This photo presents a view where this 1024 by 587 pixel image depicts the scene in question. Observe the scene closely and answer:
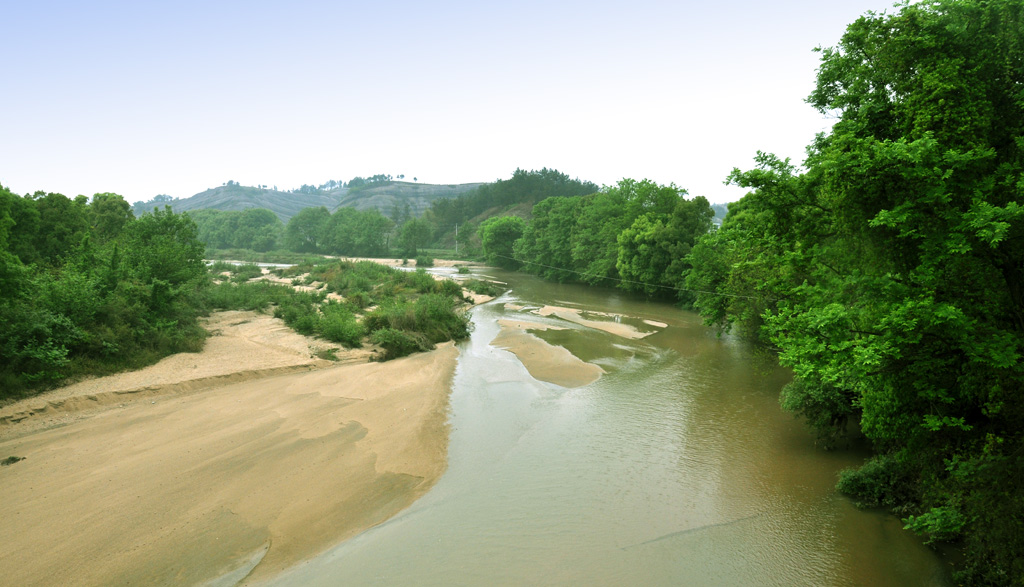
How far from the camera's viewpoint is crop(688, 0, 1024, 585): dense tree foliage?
852 cm

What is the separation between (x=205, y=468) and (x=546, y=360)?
52.2ft

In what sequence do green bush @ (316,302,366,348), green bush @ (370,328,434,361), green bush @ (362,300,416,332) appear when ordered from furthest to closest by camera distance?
green bush @ (362,300,416,332) → green bush @ (316,302,366,348) → green bush @ (370,328,434,361)

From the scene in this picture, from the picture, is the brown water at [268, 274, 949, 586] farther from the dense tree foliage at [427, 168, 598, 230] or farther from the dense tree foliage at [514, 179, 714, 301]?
the dense tree foliage at [427, 168, 598, 230]

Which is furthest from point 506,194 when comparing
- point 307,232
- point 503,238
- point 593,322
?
point 593,322

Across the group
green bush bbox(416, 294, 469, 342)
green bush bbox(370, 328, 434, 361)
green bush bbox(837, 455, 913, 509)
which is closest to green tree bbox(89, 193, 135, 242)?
green bush bbox(416, 294, 469, 342)

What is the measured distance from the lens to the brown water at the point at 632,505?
1027 cm

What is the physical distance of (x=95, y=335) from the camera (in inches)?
782

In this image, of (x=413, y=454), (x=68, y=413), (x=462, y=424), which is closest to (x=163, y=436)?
(x=68, y=413)

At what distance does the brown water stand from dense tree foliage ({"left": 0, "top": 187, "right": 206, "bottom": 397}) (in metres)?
13.0

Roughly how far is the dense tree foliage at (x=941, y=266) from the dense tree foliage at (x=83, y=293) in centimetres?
2151

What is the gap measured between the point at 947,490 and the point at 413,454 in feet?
39.7

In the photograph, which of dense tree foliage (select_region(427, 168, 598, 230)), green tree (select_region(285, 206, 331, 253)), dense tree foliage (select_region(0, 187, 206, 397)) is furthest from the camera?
dense tree foliage (select_region(427, 168, 598, 230))

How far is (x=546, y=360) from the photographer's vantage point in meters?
26.3

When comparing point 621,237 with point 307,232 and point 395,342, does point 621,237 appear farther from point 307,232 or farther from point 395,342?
point 307,232
